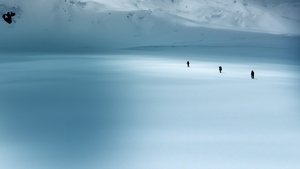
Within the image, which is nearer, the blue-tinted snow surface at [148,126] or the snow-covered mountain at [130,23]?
the blue-tinted snow surface at [148,126]

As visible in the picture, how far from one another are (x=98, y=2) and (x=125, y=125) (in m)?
144

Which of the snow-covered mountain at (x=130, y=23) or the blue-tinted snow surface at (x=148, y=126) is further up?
the snow-covered mountain at (x=130, y=23)

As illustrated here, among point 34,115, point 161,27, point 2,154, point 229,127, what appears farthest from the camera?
point 161,27

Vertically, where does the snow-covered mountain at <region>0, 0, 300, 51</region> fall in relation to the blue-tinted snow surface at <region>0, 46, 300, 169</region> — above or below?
above

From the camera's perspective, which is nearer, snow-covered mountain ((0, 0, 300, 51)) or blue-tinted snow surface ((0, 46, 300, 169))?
blue-tinted snow surface ((0, 46, 300, 169))

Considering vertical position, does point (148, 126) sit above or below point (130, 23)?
below

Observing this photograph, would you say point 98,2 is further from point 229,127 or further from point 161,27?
point 229,127

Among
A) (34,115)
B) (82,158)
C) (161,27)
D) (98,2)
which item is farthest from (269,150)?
(98,2)

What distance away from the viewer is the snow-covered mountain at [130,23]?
120m

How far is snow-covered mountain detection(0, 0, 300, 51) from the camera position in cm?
12031

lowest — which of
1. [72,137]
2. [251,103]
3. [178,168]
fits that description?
[178,168]

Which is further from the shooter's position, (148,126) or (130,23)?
(130,23)

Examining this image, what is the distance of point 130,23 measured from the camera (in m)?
139

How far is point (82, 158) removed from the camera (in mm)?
10695
